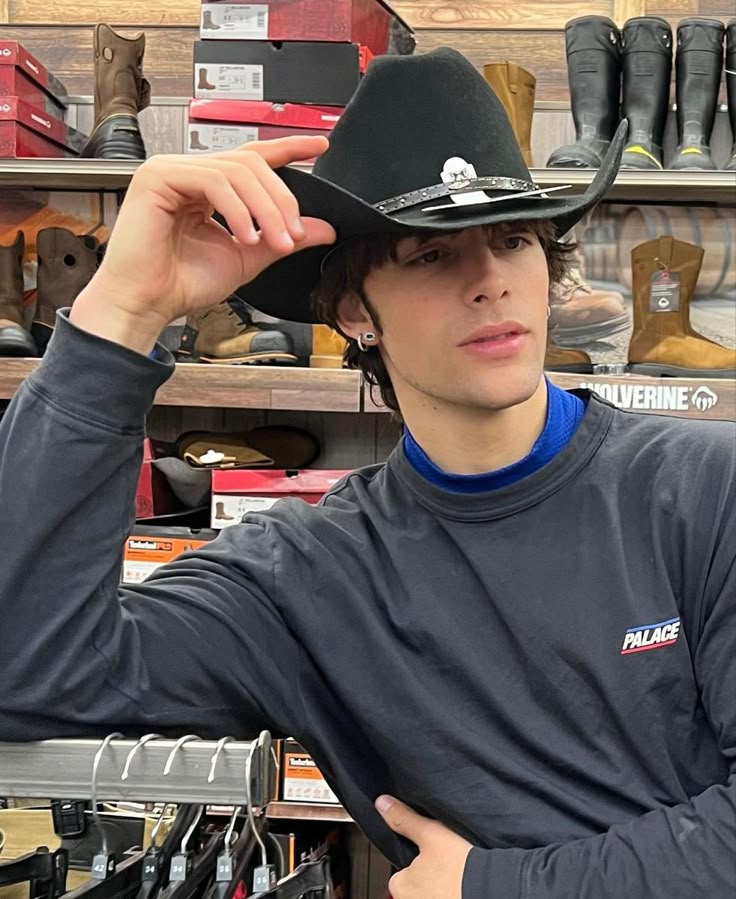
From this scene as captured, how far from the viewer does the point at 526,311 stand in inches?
38.7

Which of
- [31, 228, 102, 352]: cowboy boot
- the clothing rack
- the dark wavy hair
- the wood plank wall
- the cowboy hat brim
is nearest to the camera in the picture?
the clothing rack

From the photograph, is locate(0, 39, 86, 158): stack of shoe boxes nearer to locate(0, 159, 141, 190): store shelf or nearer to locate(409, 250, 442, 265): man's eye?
locate(0, 159, 141, 190): store shelf

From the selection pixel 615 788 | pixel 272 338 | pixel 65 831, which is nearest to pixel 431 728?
pixel 615 788

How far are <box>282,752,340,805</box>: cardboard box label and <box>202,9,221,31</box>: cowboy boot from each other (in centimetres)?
148

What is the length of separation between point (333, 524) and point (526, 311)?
274 mm

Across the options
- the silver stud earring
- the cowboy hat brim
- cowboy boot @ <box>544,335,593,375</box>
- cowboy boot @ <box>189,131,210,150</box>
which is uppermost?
cowboy boot @ <box>189,131,210,150</box>

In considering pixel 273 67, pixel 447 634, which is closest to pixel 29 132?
pixel 273 67

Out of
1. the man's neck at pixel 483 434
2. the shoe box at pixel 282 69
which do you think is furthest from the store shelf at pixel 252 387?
the man's neck at pixel 483 434

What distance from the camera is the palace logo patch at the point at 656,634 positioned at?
0.93 metres

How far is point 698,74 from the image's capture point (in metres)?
2.33

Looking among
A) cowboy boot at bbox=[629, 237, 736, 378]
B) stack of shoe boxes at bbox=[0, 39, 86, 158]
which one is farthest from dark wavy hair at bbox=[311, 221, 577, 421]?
stack of shoe boxes at bbox=[0, 39, 86, 158]

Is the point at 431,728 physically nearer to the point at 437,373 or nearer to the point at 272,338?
the point at 437,373

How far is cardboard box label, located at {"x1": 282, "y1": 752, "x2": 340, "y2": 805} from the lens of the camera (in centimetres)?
220

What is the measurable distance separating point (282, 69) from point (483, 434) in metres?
1.47
